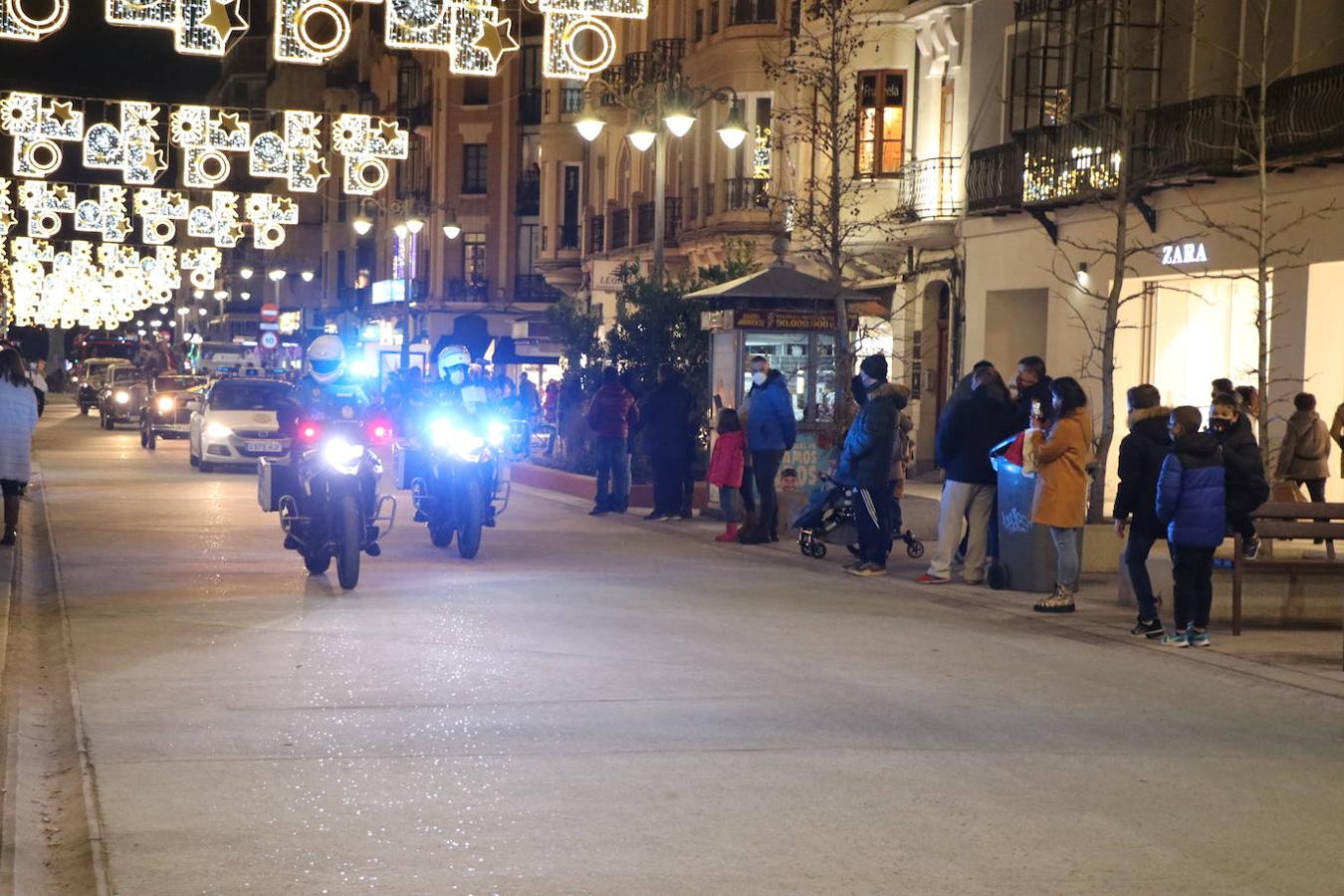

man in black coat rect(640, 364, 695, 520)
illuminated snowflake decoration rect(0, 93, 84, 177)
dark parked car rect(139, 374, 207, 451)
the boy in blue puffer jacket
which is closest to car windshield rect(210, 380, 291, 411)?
illuminated snowflake decoration rect(0, 93, 84, 177)

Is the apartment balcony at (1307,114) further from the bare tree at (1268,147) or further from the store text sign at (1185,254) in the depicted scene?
the store text sign at (1185,254)

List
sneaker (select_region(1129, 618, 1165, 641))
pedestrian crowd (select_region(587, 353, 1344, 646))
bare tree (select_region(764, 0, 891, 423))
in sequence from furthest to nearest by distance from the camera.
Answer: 1. bare tree (select_region(764, 0, 891, 423))
2. sneaker (select_region(1129, 618, 1165, 641))
3. pedestrian crowd (select_region(587, 353, 1344, 646))

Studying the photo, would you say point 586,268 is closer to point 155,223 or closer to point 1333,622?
point 155,223

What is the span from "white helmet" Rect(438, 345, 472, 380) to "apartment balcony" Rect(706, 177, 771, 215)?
1953 centimetres

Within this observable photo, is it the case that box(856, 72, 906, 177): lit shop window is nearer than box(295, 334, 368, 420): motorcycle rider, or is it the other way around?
box(295, 334, 368, 420): motorcycle rider

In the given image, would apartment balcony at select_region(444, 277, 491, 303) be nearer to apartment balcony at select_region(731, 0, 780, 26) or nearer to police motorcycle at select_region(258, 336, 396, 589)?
apartment balcony at select_region(731, 0, 780, 26)

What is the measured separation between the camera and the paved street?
281 inches

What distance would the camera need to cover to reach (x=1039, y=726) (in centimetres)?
1007

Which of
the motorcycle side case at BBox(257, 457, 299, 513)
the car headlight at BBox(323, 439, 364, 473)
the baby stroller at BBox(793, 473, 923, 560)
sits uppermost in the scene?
the car headlight at BBox(323, 439, 364, 473)

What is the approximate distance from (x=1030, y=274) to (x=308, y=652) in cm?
1998

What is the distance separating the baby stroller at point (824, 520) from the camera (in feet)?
63.5

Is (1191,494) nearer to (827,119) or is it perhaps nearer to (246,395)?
(827,119)

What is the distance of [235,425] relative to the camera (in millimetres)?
31734

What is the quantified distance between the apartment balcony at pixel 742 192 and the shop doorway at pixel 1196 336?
1195cm
